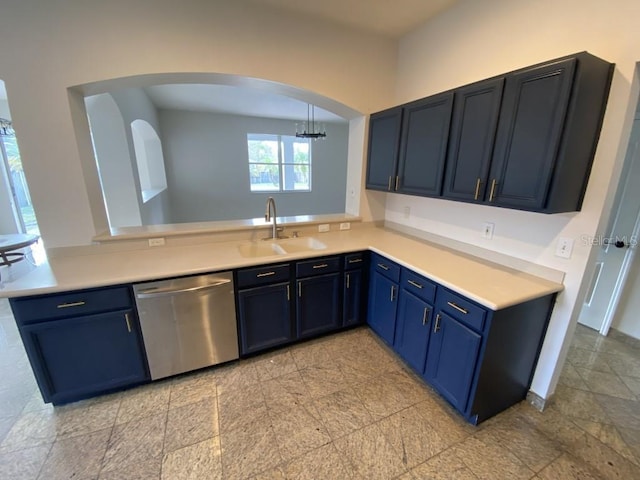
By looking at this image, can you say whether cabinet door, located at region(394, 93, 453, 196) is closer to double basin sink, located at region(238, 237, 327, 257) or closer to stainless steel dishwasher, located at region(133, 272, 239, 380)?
double basin sink, located at region(238, 237, 327, 257)

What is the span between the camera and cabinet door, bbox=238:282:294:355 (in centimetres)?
212

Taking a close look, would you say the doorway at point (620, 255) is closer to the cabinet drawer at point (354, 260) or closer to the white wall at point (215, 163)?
the cabinet drawer at point (354, 260)

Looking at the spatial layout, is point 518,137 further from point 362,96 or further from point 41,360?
point 41,360

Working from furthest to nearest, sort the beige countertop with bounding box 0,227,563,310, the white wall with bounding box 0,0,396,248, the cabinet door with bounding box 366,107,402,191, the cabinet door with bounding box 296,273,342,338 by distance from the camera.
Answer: the cabinet door with bounding box 366,107,402,191
the cabinet door with bounding box 296,273,342,338
the white wall with bounding box 0,0,396,248
the beige countertop with bounding box 0,227,563,310

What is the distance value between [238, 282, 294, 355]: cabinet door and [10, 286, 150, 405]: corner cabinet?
0.70 m

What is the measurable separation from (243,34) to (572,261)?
281 cm

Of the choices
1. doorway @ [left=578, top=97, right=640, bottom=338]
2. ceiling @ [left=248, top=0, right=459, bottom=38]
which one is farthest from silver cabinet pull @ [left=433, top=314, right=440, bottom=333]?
ceiling @ [left=248, top=0, right=459, bottom=38]

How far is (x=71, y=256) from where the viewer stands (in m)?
2.09

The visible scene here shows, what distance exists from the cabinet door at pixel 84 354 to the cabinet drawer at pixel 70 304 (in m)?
0.04

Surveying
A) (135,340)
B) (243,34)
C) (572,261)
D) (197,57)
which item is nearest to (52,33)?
(197,57)

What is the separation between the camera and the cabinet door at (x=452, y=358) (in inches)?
63.4

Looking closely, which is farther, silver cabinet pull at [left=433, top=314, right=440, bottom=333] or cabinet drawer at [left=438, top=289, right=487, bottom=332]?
silver cabinet pull at [left=433, top=314, right=440, bottom=333]

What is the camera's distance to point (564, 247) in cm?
162

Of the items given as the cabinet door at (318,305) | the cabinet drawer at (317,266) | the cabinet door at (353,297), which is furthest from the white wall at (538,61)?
the cabinet door at (318,305)
